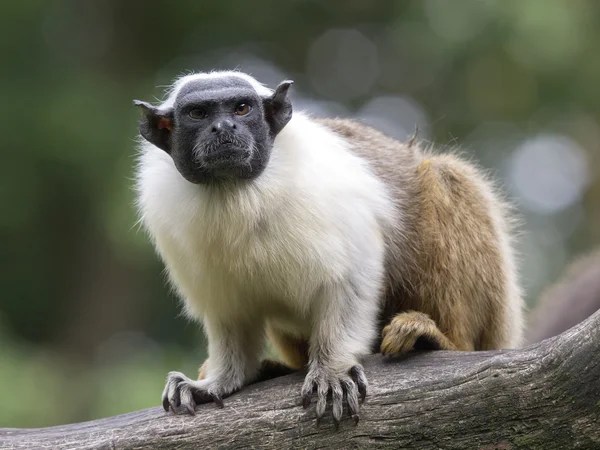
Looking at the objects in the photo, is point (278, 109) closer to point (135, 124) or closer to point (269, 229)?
point (269, 229)

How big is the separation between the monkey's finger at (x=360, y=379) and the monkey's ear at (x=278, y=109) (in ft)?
4.06

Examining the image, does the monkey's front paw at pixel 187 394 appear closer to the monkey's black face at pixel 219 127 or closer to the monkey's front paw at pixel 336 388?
the monkey's front paw at pixel 336 388

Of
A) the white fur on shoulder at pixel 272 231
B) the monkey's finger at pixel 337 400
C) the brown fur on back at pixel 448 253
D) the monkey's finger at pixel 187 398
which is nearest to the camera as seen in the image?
the monkey's finger at pixel 337 400

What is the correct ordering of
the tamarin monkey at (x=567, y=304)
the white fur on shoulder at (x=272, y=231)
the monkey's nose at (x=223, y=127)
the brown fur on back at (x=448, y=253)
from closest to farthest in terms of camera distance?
the monkey's nose at (x=223, y=127) < the white fur on shoulder at (x=272, y=231) < the brown fur on back at (x=448, y=253) < the tamarin monkey at (x=567, y=304)

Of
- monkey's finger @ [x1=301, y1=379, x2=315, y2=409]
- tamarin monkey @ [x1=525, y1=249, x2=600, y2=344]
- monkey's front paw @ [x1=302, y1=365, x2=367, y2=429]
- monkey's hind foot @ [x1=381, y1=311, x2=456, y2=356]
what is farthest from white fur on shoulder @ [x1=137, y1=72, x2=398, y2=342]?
tamarin monkey @ [x1=525, y1=249, x2=600, y2=344]

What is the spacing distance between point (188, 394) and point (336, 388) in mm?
800

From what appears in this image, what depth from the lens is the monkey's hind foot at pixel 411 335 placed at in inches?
169

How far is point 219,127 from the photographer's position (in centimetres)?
411

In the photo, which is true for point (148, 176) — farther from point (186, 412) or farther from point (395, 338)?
point (395, 338)

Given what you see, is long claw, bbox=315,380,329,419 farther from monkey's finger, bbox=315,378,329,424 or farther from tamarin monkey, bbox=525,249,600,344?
tamarin monkey, bbox=525,249,600,344

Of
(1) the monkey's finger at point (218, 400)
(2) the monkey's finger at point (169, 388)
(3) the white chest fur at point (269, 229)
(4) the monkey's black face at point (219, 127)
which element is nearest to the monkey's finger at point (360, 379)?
(3) the white chest fur at point (269, 229)

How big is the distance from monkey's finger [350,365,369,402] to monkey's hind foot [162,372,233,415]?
2.36 ft

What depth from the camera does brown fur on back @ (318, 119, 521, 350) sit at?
15.5 feet

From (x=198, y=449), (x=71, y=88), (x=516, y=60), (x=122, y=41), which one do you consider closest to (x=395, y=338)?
(x=198, y=449)
